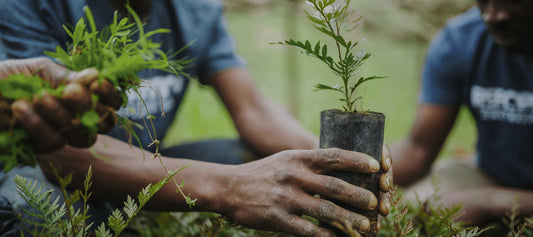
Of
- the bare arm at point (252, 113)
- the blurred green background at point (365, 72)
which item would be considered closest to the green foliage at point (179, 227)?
the bare arm at point (252, 113)

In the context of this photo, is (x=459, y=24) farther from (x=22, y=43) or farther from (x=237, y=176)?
(x=22, y=43)

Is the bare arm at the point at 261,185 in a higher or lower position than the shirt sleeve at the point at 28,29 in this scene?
lower

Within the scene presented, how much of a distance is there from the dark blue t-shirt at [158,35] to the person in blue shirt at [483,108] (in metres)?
1.38

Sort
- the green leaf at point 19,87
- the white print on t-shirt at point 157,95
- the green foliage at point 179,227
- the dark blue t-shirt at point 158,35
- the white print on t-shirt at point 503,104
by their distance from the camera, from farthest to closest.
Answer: the white print on t-shirt at point 503,104 < the white print on t-shirt at point 157,95 < the dark blue t-shirt at point 158,35 < the green foliage at point 179,227 < the green leaf at point 19,87

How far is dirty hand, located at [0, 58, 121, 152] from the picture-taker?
2.80 feet

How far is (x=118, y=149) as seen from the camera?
54.3 inches

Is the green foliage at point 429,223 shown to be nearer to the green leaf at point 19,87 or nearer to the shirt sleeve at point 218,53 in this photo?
the green leaf at point 19,87

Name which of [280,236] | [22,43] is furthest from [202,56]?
[280,236]

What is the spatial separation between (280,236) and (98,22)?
4.50 feet

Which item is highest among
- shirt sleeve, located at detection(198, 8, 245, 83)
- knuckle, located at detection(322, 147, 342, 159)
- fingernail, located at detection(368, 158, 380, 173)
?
shirt sleeve, located at detection(198, 8, 245, 83)

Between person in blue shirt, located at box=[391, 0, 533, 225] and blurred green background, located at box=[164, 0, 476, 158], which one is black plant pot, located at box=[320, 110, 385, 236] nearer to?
person in blue shirt, located at box=[391, 0, 533, 225]

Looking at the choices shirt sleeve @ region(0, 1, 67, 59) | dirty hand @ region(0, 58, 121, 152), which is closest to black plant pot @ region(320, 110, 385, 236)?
dirty hand @ region(0, 58, 121, 152)

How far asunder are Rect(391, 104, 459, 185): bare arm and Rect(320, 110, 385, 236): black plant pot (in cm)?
181

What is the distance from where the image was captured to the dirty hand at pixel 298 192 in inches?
43.5
